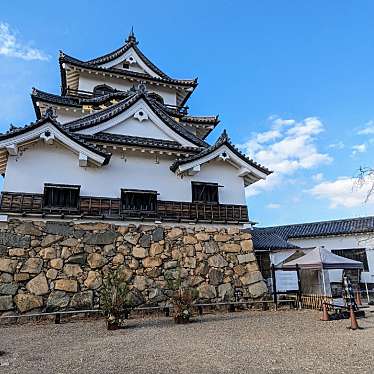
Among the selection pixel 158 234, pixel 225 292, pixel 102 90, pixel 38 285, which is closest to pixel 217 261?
pixel 225 292

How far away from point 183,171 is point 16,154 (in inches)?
200

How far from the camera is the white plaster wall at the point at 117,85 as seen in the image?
49.1 ft

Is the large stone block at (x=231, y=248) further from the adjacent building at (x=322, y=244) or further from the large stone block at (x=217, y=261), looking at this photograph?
the adjacent building at (x=322, y=244)

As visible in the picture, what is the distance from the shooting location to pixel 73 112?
1389 cm

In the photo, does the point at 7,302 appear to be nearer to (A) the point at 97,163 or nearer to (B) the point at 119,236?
(B) the point at 119,236

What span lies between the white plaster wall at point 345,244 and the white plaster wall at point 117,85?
12036 millimetres

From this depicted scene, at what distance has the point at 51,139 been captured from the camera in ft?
30.3

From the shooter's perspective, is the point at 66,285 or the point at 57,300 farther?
the point at 66,285

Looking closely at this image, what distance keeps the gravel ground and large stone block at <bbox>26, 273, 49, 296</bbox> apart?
0.83 meters

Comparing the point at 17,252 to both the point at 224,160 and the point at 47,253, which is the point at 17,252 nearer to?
the point at 47,253

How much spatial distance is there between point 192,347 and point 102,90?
43.0 ft

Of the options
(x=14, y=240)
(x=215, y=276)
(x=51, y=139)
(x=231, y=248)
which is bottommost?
(x=215, y=276)

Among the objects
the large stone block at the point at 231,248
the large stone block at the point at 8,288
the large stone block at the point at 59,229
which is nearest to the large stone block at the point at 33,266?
the large stone block at the point at 8,288

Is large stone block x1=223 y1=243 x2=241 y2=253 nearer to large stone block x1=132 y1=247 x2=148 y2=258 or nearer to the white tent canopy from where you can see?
the white tent canopy
